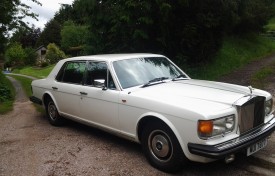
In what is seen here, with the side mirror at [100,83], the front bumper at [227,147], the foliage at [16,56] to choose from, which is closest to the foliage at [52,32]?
the foliage at [16,56]

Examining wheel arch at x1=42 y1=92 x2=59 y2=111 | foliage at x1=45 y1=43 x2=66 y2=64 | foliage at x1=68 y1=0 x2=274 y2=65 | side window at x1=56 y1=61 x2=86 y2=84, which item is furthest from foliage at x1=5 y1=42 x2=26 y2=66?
side window at x1=56 y1=61 x2=86 y2=84

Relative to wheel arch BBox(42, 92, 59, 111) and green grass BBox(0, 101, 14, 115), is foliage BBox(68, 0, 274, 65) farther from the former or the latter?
wheel arch BBox(42, 92, 59, 111)

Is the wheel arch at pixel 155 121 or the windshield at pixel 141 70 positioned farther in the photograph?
the windshield at pixel 141 70

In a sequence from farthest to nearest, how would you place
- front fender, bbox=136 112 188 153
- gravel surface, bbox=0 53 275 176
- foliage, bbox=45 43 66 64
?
1. foliage, bbox=45 43 66 64
2. gravel surface, bbox=0 53 275 176
3. front fender, bbox=136 112 188 153

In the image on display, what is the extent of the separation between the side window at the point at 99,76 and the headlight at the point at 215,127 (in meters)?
1.96

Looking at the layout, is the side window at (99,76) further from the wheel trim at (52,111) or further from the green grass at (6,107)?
the green grass at (6,107)

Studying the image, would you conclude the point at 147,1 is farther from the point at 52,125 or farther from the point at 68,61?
the point at 52,125

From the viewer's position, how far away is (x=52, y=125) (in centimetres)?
787

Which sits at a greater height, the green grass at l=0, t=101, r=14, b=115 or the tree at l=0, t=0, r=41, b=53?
the tree at l=0, t=0, r=41, b=53

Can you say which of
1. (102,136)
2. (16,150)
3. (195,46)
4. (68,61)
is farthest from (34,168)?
(195,46)

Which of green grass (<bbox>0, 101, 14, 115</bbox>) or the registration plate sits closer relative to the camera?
the registration plate

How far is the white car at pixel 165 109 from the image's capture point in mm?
4344

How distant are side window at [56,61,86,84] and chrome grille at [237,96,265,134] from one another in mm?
3325

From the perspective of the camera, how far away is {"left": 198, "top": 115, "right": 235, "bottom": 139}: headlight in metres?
4.25
